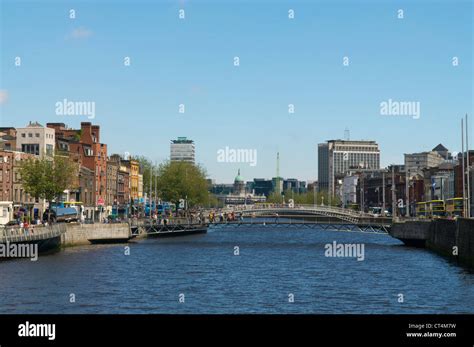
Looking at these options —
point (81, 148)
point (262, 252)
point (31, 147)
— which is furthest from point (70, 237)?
point (81, 148)

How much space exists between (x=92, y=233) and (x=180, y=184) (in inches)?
2612

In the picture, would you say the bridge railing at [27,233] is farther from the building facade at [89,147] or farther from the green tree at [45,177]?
the building facade at [89,147]

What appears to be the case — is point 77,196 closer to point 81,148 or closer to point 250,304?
point 81,148

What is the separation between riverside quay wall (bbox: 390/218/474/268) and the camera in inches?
2518

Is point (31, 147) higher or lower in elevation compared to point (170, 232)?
higher

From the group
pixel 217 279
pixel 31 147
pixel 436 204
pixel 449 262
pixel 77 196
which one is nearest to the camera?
pixel 217 279

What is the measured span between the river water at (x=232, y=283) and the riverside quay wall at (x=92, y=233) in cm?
631

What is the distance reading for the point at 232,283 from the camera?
5309 cm

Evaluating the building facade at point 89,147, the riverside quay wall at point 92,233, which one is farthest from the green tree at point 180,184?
the riverside quay wall at point 92,233

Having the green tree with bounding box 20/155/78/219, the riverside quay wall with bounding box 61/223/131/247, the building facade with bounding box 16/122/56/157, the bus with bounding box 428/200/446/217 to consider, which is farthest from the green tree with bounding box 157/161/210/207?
the green tree with bounding box 20/155/78/219

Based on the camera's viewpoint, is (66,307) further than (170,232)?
No

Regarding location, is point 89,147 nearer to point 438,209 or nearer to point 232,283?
point 438,209

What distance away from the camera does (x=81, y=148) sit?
136250mm
